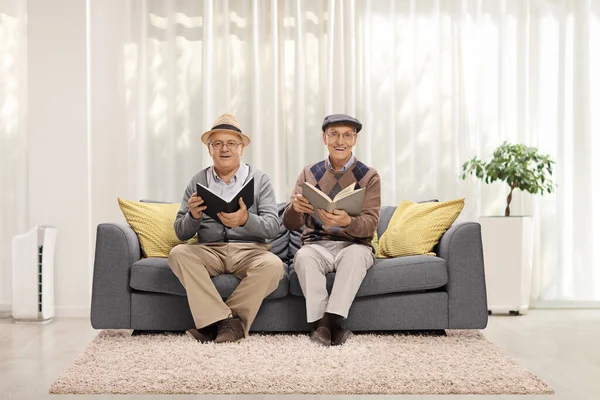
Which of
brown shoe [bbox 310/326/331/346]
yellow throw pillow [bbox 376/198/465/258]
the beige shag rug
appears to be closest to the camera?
the beige shag rug

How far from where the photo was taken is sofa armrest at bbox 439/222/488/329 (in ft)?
12.2

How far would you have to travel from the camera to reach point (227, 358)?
3.10 m

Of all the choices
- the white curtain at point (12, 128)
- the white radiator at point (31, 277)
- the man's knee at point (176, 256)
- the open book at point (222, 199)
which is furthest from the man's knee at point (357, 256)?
the white curtain at point (12, 128)

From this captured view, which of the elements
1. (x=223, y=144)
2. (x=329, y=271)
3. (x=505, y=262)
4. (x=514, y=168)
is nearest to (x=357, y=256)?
(x=329, y=271)

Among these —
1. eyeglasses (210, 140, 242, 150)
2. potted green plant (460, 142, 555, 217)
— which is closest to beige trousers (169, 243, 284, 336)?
eyeglasses (210, 140, 242, 150)

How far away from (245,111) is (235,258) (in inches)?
73.8

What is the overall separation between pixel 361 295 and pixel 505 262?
1474 millimetres

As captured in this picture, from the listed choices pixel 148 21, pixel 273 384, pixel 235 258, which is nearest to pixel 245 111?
pixel 148 21

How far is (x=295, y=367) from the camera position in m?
2.94

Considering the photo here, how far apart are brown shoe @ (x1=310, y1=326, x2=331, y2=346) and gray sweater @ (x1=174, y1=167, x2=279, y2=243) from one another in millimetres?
593

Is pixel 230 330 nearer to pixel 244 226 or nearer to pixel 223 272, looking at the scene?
pixel 223 272

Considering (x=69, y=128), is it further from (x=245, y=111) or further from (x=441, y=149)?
(x=441, y=149)

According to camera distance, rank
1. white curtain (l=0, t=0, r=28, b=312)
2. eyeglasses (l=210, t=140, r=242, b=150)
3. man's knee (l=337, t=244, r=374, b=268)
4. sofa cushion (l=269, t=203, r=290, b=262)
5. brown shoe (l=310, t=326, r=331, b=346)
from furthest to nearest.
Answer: white curtain (l=0, t=0, r=28, b=312) → sofa cushion (l=269, t=203, r=290, b=262) → eyeglasses (l=210, t=140, r=242, b=150) → man's knee (l=337, t=244, r=374, b=268) → brown shoe (l=310, t=326, r=331, b=346)

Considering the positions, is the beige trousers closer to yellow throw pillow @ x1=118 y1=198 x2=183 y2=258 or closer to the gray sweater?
the gray sweater
